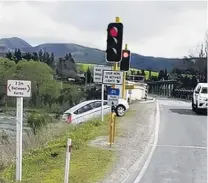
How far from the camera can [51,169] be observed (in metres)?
10.8

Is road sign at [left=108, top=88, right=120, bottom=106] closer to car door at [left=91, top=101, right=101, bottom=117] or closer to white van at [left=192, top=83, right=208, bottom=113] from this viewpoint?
car door at [left=91, top=101, right=101, bottom=117]

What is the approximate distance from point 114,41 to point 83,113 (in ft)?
36.9

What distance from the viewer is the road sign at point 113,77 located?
1414 centimetres

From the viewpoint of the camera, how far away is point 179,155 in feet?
43.1

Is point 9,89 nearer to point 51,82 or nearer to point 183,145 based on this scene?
point 183,145

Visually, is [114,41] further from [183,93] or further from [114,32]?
[183,93]

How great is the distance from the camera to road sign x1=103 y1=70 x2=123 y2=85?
14141 mm

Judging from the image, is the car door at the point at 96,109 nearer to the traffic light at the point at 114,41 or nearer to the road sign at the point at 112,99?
the road sign at the point at 112,99

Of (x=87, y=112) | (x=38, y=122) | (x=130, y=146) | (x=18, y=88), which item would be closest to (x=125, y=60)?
(x=87, y=112)

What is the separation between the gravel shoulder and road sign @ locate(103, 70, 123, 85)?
1.95 metres

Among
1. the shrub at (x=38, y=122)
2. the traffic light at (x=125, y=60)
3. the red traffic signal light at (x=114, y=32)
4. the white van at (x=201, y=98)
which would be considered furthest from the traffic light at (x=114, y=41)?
the white van at (x=201, y=98)

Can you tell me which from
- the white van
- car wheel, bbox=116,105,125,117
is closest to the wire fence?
the white van

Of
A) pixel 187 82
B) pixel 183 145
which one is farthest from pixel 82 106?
pixel 187 82

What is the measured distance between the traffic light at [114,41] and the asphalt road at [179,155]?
2980mm
